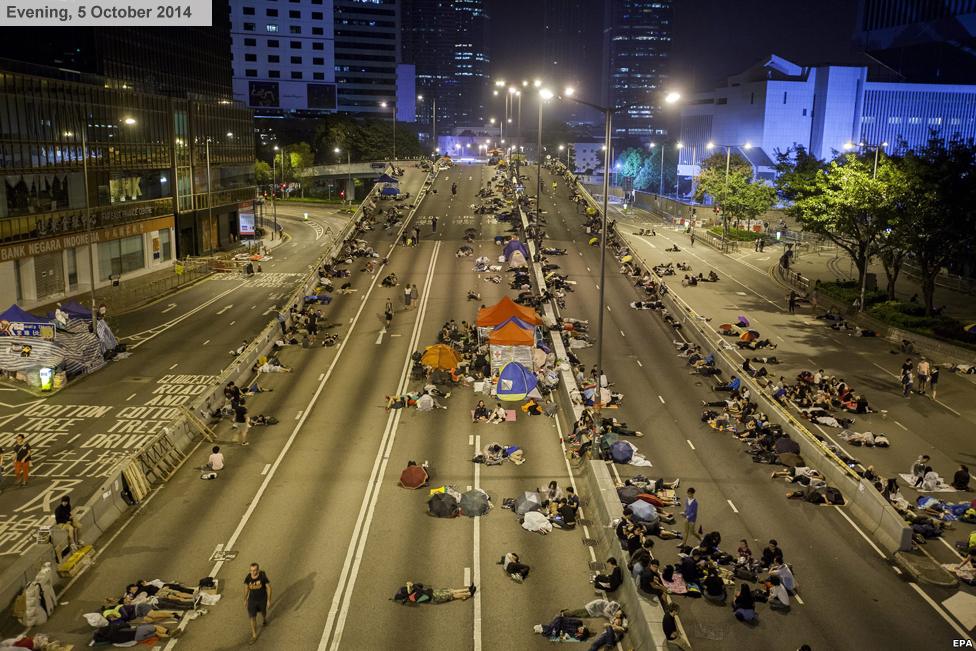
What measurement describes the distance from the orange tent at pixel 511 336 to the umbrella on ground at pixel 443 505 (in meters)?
15.9

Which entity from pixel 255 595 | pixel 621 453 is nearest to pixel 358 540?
pixel 255 595

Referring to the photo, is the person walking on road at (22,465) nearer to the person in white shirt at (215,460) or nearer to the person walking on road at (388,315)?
the person in white shirt at (215,460)

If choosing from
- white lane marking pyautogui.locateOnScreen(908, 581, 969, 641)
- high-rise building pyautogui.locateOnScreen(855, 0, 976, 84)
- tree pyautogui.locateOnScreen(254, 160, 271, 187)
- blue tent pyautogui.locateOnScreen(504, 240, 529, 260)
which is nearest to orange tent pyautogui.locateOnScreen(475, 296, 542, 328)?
blue tent pyautogui.locateOnScreen(504, 240, 529, 260)

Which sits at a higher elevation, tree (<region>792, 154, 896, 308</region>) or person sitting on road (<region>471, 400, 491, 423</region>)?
tree (<region>792, 154, 896, 308</region>)

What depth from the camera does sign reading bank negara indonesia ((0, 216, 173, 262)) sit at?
179 feet

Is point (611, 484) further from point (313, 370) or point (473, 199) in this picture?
point (473, 199)

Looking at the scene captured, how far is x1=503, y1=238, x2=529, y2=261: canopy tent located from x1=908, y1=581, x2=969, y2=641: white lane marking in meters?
43.3

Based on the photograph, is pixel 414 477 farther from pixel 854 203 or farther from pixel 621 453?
pixel 854 203

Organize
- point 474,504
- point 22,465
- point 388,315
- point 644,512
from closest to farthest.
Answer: point 644,512
point 474,504
point 22,465
point 388,315

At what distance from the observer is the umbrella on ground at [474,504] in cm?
2700

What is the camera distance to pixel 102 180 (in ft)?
215

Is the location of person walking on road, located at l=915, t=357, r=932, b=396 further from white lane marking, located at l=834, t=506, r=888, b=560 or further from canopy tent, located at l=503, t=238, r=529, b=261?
canopy tent, located at l=503, t=238, r=529, b=261

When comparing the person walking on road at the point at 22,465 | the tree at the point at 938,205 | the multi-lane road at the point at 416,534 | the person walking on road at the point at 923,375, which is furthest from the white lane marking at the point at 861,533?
the tree at the point at 938,205

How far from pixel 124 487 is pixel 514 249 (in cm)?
4105
